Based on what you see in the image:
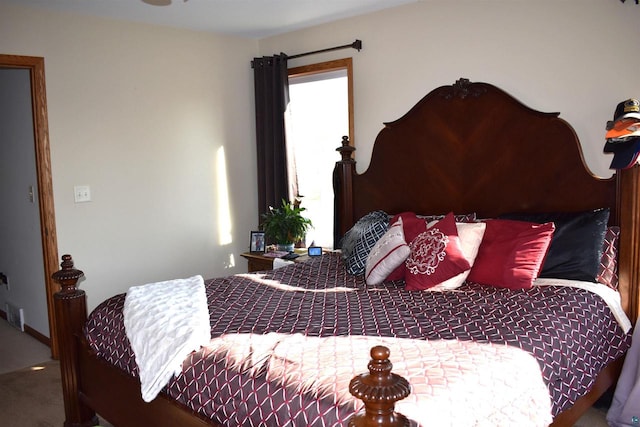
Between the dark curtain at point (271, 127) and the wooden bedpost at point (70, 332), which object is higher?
the dark curtain at point (271, 127)

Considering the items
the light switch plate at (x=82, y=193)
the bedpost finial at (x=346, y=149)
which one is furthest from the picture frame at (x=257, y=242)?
the light switch plate at (x=82, y=193)

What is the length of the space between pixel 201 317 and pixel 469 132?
2089 millimetres

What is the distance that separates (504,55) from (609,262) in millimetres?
1400

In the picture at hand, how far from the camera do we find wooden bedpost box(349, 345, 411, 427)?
124cm

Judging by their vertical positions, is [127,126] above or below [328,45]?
below

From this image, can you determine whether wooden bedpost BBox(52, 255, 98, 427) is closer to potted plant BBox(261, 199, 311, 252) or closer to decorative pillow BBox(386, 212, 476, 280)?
decorative pillow BBox(386, 212, 476, 280)

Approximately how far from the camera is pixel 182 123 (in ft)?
14.6

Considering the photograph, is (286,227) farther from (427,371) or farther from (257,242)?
(427,371)

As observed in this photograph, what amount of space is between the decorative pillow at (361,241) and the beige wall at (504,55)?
0.85 m

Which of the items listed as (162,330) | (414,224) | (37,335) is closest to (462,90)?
(414,224)

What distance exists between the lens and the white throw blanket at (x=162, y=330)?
198 cm

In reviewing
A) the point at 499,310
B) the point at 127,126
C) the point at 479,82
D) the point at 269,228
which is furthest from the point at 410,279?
the point at 127,126

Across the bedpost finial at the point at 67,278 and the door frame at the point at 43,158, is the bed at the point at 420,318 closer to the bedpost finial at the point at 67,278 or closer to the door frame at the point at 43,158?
the bedpost finial at the point at 67,278

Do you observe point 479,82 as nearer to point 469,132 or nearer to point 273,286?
point 469,132
